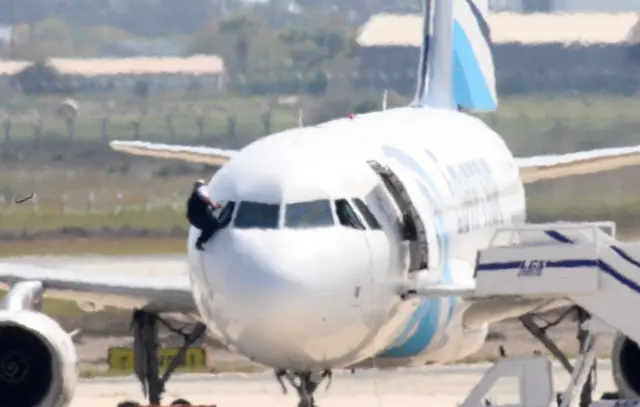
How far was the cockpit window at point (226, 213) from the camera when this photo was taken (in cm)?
1532

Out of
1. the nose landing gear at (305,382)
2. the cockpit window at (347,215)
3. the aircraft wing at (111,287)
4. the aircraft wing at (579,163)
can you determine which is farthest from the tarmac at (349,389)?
the cockpit window at (347,215)

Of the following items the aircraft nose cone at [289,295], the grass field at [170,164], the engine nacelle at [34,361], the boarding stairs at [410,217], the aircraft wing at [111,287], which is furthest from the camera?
the grass field at [170,164]

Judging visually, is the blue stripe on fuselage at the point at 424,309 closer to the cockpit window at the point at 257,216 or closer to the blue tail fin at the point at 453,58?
the cockpit window at the point at 257,216

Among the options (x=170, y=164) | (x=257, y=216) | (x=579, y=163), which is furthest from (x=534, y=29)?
(x=257, y=216)

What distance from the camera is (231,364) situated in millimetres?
27906

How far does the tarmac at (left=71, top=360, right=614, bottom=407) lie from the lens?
2412 centimetres

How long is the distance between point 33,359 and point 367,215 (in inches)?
172

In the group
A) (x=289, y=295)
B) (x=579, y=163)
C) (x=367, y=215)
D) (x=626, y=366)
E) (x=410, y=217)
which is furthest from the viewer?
(x=579, y=163)

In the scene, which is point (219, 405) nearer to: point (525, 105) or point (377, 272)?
point (377, 272)

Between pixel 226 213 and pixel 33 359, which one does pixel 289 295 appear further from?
pixel 33 359

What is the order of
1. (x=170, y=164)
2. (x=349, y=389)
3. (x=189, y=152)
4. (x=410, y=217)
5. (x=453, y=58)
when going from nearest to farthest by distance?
1. (x=410, y=217)
2. (x=189, y=152)
3. (x=349, y=389)
4. (x=453, y=58)
5. (x=170, y=164)

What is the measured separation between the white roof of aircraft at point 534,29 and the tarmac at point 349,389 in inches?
621

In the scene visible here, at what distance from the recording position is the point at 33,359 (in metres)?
18.5

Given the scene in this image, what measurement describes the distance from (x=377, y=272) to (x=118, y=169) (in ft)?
81.5
